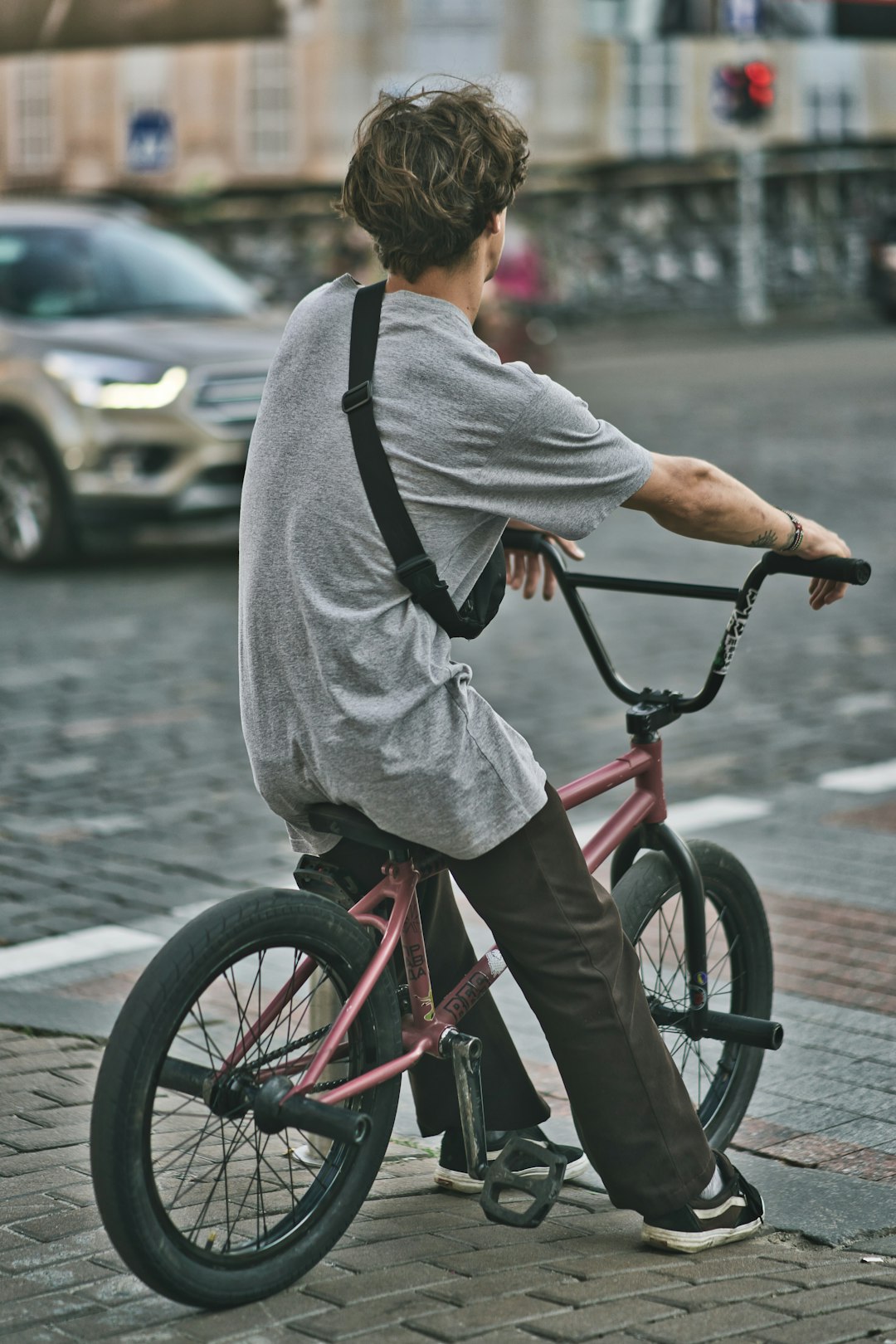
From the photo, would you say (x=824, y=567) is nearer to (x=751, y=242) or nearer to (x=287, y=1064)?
(x=287, y=1064)

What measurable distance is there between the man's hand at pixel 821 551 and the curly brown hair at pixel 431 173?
2.55ft

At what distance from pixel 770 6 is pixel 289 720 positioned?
30713 mm

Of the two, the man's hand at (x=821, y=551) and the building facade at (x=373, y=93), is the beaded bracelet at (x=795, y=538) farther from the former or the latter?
the building facade at (x=373, y=93)

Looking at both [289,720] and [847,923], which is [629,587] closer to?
[289,720]

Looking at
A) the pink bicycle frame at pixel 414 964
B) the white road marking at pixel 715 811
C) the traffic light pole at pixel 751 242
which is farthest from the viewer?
the traffic light pole at pixel 751 242

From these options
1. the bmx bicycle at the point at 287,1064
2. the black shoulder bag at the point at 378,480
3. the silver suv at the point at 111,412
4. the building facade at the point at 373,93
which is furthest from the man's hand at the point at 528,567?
the building facade at the point at 373,93

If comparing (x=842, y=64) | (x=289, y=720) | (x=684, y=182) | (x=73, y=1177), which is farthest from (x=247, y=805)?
(x=842, y=64)

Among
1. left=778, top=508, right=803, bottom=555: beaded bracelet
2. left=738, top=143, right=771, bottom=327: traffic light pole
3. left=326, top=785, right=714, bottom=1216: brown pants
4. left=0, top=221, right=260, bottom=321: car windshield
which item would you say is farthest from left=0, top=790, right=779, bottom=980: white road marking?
left=738, top=143, right=771, bottom=327: traffic light pole

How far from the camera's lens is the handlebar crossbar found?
351 centimetres

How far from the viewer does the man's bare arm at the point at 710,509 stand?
3221 millimetres

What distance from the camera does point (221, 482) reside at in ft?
37.8

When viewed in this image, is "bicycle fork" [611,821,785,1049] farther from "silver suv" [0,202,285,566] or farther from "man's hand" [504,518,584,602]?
"silver suv" [0,202,285,566]

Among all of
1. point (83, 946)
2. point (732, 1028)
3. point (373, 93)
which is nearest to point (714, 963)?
point (732, 1028)

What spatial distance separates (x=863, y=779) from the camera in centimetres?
712
